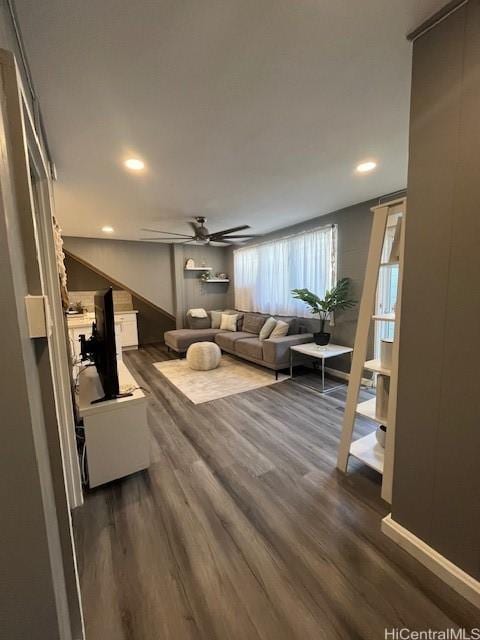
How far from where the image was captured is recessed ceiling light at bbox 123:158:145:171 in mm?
2246

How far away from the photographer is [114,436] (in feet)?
5.98

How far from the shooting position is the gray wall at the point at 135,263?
5348 mm

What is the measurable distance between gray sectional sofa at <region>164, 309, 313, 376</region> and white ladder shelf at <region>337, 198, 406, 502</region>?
1.95m

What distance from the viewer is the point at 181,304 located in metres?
6.14

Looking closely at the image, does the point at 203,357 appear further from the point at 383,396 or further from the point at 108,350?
the point at 383,396

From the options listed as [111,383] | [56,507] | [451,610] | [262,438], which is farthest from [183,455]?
[451,610]

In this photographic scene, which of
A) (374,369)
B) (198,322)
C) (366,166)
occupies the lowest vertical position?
(198,322)

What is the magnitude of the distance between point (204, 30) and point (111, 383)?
1.92 metres

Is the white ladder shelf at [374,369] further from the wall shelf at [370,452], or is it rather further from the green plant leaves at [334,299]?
the green plant leaves at [334,299]

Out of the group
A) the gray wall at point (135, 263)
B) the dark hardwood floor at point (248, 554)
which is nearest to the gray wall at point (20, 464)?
the dark hardwood floor at point (248, 554)

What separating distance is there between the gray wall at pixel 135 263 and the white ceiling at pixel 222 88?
9.12 feet

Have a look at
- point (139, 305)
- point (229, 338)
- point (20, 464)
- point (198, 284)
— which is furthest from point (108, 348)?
point (139, 305)

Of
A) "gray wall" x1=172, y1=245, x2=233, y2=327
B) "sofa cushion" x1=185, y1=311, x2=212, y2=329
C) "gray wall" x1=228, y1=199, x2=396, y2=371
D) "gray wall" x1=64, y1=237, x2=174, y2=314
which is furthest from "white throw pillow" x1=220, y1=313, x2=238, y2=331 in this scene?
"gray wall" x1=228, y1=199, x2=396, y2=371

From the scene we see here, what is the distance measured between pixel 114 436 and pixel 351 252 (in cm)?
349
